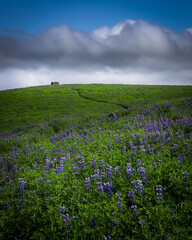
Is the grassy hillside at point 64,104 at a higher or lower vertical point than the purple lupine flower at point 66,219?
higher

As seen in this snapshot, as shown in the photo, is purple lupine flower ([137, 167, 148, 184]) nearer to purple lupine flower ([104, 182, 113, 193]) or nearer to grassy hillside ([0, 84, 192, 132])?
purple lupine flower ([104, 182, 113, 193])

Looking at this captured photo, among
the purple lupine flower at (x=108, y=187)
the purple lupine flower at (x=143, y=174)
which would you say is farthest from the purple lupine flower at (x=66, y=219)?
the purple lupine flower at (x=143, y=174)

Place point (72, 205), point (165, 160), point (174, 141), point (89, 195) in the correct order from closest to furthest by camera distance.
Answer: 1. point (72, 205)
2. point (89, 195)
3. point (165, 160)
4. point (174, 141)

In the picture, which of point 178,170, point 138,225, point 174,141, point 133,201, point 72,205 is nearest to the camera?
point 138,225

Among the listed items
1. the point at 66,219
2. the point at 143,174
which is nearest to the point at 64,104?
the point at 143,174

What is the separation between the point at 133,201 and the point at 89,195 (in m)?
1.21

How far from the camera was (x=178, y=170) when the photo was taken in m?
5.01

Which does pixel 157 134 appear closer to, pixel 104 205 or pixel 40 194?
pixel 104 205

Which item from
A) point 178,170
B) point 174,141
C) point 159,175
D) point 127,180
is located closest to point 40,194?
point 127,180

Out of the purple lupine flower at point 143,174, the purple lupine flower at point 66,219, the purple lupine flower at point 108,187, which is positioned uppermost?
the purple lupine flower at point 143,174

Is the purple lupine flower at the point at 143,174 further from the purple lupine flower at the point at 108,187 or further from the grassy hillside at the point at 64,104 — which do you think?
the grassy hillside at the point at 64,104

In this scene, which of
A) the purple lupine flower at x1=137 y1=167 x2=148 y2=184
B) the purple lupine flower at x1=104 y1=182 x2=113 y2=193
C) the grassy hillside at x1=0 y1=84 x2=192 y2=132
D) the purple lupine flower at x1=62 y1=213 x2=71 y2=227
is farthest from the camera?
the grassy hillside at x1=0 y1=84 x2=192 y2=132

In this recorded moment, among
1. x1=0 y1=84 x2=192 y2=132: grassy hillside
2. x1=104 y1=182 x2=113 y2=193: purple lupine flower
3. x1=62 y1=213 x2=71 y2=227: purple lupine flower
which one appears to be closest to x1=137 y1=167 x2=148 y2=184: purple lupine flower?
x1=104 y1=182 x2=113 y2=193: purple lupine flower

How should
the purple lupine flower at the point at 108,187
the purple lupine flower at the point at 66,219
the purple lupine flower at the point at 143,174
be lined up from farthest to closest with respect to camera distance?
the purple lupine flower at the point at 143,174 < the purple lupine flower at the point at 108,187 < the purple lupine flower at the point at 66,219
